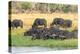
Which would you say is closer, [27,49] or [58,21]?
[27,49]

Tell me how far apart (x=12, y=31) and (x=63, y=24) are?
50 cm

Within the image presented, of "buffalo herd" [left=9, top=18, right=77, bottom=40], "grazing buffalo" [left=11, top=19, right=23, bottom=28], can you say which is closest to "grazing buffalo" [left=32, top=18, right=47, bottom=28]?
"buffalo herd" [left=9, top=18, right=77, bottom=40]

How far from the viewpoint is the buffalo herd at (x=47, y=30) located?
1643 mm

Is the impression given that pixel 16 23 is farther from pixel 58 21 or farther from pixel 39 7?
pixel 58 21

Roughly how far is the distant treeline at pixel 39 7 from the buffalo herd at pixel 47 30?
3.5 inches

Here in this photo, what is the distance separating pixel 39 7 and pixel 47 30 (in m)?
0.23

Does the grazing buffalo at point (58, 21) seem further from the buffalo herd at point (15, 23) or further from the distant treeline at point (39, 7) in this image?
the buffalo herd at point (15, 23)

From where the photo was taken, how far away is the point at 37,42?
1.67m

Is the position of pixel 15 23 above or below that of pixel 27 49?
above

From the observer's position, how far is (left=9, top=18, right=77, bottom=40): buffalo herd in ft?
5.39

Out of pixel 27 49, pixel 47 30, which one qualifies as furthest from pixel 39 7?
pixel 27 49

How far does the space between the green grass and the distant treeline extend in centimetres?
20

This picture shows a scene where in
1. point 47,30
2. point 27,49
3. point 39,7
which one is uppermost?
point 39,7

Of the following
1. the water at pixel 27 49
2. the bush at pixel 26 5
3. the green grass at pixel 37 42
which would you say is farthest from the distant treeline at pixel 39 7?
the water at pixel 27 49
